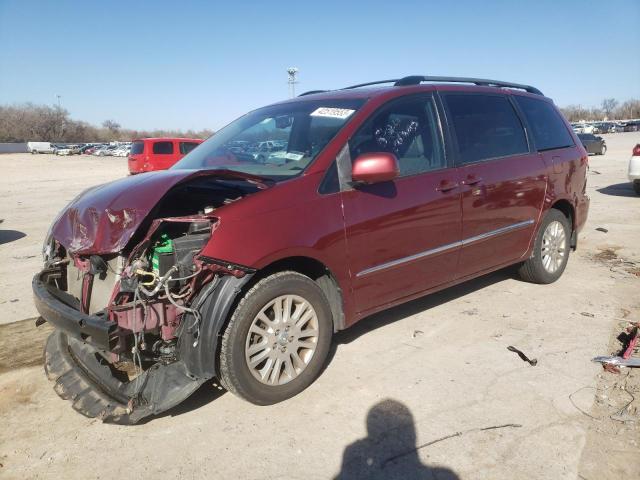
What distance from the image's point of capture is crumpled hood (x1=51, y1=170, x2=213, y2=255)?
A: 265cm

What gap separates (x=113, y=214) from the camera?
2.71 metres

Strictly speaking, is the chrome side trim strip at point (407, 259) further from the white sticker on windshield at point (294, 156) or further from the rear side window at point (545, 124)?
the rear side window at point (545, 124)

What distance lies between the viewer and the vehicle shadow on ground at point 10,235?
7.95 m

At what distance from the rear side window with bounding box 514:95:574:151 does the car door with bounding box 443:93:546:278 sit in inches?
8.1

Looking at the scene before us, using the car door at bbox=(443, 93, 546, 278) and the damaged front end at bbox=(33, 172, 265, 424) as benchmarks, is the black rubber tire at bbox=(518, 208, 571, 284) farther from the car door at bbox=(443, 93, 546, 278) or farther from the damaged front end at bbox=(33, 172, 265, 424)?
the damaged front end at bbox=(33, 172, 265, 424)

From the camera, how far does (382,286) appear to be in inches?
133

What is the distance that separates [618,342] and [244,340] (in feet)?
9.31

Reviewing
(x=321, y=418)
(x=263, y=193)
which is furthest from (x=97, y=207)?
(x=321, y=418)

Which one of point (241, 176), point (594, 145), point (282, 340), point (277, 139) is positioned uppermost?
point (594, 145)

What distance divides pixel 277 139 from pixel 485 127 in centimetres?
180

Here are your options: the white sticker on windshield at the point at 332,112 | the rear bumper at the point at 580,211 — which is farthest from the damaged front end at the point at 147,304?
the rear bumper at the point at 580,211

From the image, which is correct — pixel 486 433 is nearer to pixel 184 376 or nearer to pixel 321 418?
pixel 321 418

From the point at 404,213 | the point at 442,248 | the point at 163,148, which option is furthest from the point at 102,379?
the point at 163,148

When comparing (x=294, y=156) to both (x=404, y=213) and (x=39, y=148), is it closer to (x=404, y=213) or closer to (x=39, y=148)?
(x=404, y=213)
